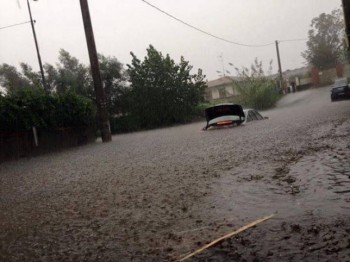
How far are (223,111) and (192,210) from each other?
11.4 meters

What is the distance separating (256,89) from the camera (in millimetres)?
33438

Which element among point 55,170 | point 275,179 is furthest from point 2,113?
point 275,179

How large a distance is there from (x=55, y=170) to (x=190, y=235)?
22.2ft

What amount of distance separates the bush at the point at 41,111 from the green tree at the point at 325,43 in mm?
51501

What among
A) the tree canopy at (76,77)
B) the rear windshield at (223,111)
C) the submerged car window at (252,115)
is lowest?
the submerged car window at (252,115)

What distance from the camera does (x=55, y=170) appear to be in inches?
369

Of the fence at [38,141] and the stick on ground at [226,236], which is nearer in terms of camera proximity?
the stick on ground at [226,236]

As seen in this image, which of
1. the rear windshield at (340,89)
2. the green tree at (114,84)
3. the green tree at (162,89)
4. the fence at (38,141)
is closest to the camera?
the fence at (38,141)

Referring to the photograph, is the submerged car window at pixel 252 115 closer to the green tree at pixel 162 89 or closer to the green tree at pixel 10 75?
the green tree at pixel 162 89

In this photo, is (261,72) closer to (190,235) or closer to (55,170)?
(55,170)

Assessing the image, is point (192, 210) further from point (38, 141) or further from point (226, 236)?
point (38, 141)

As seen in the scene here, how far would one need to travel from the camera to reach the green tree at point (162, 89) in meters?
28.0

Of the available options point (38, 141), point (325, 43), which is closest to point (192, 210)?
point (38, 141)

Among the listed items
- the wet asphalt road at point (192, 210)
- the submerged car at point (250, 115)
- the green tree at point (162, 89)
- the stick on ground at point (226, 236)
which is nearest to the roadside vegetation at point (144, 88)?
the green tree at point (162, 89)
